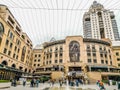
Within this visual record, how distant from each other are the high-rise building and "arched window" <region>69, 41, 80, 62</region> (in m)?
68.1

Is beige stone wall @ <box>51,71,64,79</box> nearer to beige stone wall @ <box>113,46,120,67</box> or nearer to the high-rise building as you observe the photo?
beige stone wall @ <box>113,46,120,67</box>

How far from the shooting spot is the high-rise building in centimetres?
11103

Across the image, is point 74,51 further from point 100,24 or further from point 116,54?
point 100,24

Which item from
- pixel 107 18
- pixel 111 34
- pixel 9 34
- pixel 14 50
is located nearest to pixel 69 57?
pixel 14 50

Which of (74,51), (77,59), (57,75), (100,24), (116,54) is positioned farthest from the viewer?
(100,24)

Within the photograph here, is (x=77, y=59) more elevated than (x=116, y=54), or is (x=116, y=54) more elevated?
(x=116, y=54)

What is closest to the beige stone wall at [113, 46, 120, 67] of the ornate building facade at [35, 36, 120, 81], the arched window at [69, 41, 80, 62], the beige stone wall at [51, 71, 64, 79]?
the ornate building facade at [35, 36, 120, 81]

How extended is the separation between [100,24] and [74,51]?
274ft

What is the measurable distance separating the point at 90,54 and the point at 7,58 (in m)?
34.6

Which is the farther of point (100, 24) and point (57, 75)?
point (100, 24)

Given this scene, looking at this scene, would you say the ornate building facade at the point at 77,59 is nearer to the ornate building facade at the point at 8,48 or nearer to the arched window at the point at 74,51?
the arched window at the point at 74,51

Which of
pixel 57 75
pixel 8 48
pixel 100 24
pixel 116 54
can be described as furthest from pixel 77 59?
pixel 100 24

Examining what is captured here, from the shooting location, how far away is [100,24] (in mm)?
118750

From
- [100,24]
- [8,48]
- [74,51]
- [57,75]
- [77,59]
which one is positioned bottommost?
[57,75]
